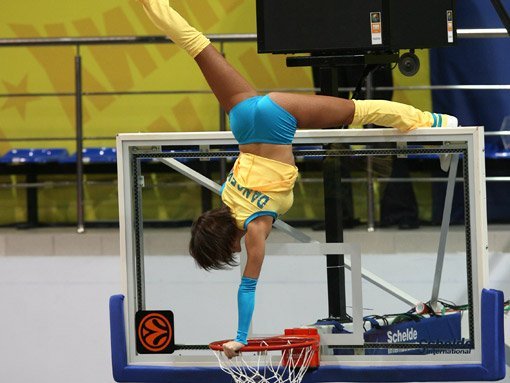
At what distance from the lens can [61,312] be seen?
4.86m

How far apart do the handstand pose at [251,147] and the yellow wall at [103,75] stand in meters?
3.51

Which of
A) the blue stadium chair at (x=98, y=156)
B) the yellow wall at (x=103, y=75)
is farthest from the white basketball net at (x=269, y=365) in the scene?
the yellow wall at (x=103, y=75)

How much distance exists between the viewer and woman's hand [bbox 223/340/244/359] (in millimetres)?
3109

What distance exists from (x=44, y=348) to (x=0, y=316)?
586 millimetres

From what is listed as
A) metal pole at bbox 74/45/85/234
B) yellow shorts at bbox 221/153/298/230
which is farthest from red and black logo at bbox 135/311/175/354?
metal pole at bbox 74/45/85/234

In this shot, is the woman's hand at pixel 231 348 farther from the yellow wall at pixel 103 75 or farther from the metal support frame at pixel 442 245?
the yellow wall at pixel 103 75

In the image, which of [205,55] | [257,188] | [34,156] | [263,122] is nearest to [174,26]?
[205,55]

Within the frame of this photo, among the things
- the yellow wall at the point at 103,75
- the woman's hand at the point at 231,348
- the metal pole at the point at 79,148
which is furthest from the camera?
the yellow wall at the point at 103,75

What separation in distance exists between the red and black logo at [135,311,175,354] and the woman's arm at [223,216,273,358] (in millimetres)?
290

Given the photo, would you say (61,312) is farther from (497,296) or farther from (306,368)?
(497,296)

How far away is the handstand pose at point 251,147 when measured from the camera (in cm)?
314

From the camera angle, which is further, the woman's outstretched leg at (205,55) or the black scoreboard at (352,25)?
the black scoreboard at (352,25)

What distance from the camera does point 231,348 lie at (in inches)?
122

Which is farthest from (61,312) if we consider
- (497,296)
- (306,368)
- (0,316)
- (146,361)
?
(497,296)
